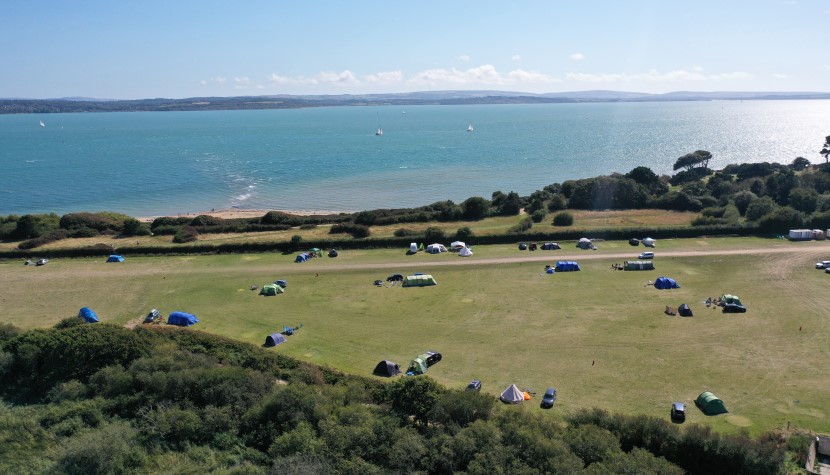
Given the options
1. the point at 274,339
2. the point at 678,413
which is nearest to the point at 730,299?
the point at 678,413

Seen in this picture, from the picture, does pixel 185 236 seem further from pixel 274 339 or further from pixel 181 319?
pixel 274 339

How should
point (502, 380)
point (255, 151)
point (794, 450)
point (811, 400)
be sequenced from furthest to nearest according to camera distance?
point (255, 151) < point (502, 380) < point (811, 400) < point (794, 450)

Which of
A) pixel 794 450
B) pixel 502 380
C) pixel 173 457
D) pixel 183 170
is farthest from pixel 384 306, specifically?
pixel 183 170

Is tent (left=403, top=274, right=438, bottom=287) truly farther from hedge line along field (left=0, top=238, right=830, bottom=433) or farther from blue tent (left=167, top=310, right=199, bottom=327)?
blue tent (left=167, top=310, right=199, bottom=327)

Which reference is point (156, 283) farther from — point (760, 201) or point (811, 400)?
point (760, 201)

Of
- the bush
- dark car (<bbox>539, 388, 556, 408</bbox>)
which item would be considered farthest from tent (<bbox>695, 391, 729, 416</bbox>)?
the bush

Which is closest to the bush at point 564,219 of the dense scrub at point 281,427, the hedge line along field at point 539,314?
the hedge line along field at point 539,314

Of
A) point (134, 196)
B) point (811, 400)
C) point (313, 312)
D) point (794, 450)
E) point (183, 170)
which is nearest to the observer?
point (794, 450)
